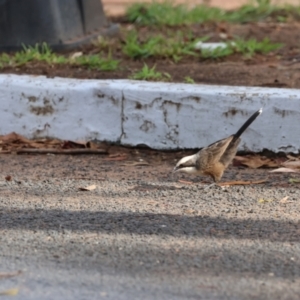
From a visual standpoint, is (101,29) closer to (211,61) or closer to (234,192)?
(211,61)

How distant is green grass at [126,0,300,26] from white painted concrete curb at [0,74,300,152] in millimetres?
3620

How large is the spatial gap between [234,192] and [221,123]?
1156mm

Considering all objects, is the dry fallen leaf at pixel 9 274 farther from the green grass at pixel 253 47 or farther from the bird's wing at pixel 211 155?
the green grass at pixel 253 47

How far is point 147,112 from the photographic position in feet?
21.3

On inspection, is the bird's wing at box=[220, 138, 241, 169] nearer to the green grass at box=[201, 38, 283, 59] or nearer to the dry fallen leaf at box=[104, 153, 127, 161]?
the dry fallen leaf at box=[104, 153, 127, 161]

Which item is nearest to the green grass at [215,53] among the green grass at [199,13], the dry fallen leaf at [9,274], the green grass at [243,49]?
the green grass at [243,49]

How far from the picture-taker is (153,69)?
289 inches

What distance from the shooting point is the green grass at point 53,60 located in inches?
304

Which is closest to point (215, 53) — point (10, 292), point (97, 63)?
point (97, 63)

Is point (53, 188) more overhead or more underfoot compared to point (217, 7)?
more underfoot

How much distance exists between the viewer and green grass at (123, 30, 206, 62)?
26.6 ft

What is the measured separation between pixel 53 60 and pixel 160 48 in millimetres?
1092

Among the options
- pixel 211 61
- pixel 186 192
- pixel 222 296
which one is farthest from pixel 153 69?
pixel 222 296

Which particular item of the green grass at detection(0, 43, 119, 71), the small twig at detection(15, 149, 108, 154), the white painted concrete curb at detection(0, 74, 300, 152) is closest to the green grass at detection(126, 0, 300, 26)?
the green grass at detection(0, 43, 119, 71)
